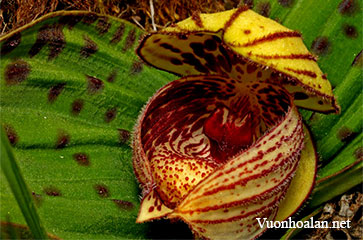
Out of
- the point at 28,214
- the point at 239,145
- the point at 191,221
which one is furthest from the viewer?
the point at 239,145

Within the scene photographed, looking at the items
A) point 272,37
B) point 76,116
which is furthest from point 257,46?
point 76,116

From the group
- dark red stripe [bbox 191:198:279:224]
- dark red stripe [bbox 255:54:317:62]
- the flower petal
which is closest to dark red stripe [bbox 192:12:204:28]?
dark red stripe [bbox 255:54:317:62]

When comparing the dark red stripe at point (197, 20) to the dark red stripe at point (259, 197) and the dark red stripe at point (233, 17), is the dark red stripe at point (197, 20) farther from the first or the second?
the dark red stripe at point (259, 197)

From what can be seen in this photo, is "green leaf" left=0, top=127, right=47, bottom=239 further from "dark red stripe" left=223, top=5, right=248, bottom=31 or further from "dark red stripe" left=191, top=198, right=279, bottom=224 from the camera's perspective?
"dark red stripe" left=223, top=5, right=248, bottom=31

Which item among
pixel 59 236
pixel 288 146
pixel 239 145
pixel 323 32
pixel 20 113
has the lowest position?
pixel 59 236

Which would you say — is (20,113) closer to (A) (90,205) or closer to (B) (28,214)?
(A) (90,205)

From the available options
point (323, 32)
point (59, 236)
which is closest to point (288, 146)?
point (323, 32)

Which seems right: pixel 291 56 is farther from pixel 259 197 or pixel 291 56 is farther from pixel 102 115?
pixel 102 115
